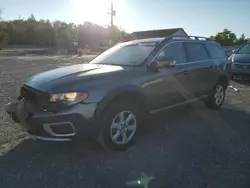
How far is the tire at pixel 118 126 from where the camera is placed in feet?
12.5

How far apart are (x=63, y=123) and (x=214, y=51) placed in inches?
175

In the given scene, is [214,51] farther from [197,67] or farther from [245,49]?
[245,49]

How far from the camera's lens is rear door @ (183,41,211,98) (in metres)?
5.44

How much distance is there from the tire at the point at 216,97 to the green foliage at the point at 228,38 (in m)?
51.1

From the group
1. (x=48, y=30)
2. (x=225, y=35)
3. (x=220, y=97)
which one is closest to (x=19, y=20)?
(x=48, y=30)

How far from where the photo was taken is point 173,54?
5.10m

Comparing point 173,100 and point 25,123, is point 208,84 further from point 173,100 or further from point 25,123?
point 25,123

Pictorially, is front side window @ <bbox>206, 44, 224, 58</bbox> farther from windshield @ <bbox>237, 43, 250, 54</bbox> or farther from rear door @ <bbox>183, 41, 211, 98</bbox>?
windshield @ <bbox>237, 43, 250, 54</bbox>

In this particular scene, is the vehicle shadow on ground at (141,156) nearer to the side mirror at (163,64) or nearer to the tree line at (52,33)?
the side mirror at (163,64)

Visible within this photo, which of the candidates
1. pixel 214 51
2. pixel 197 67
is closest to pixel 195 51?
pixel 197 67

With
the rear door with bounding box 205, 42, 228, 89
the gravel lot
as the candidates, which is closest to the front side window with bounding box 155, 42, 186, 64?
the rear door with bounding box 205, 42, 228, 89

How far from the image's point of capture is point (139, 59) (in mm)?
4566

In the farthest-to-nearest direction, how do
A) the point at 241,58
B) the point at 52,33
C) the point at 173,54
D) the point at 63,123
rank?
the point at 52,33, the point at 241,58, the point at 173,54, the point at 63,123

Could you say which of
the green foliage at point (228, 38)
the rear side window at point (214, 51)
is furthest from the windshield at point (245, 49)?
the green foliage at point (228, 38)
